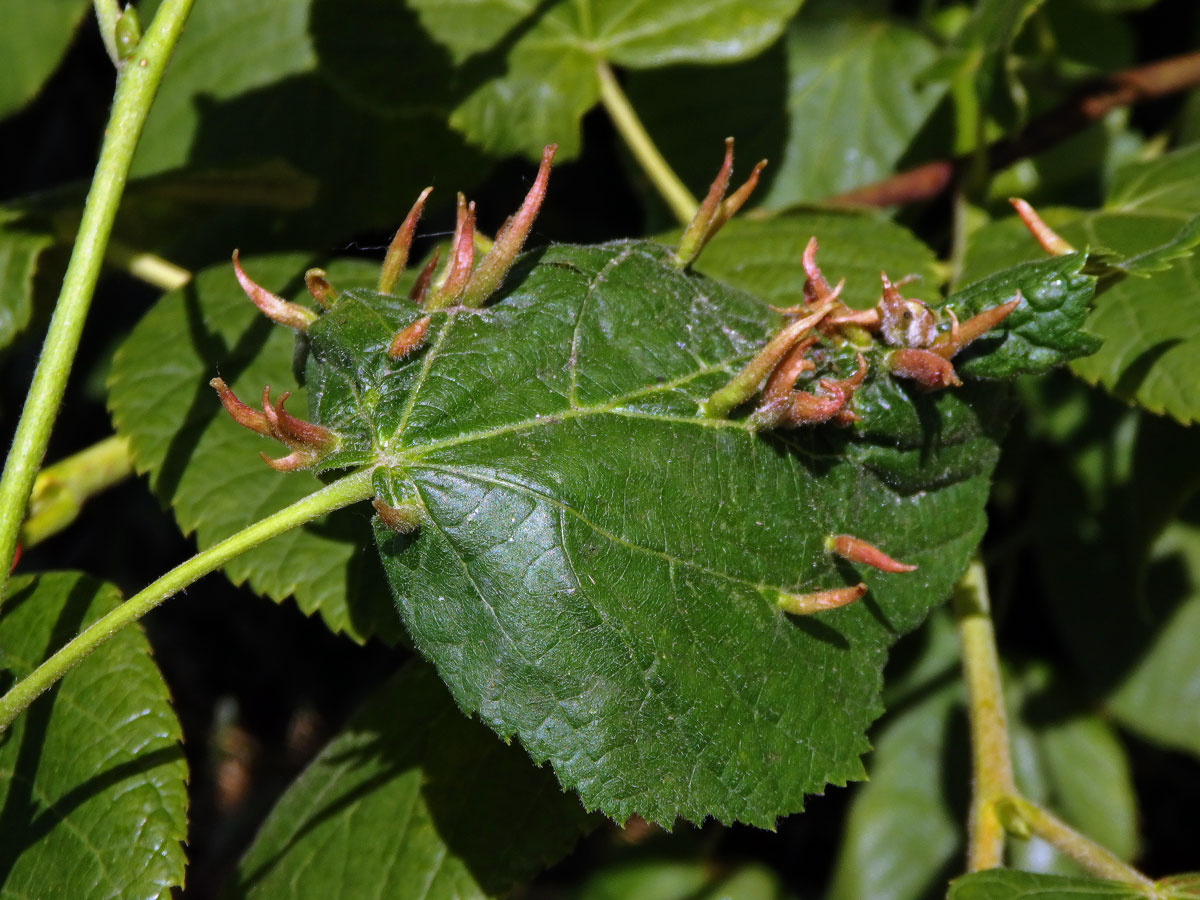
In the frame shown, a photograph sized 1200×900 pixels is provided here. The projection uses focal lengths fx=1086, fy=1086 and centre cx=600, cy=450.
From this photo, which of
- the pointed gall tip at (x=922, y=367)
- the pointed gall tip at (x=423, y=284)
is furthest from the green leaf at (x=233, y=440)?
the pointed gall tip at (x=922, y=367)

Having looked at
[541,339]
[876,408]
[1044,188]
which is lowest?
[1044,188]

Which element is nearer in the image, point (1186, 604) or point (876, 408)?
point (876, 408)

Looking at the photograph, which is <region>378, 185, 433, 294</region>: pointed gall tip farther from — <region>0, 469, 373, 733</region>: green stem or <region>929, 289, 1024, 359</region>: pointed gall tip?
<region>929, 289, 1024, 359</region>: pointed gall tip

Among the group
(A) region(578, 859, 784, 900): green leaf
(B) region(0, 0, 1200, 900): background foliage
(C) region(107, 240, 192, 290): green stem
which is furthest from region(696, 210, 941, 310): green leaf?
(A) region(578, 859, 784, 900): green leaf

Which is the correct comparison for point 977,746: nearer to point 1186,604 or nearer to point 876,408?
point 876,408

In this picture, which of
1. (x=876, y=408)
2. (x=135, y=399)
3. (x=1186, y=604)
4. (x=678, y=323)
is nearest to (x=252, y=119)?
(x=135, y=399)

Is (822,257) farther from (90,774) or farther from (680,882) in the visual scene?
(680,882)

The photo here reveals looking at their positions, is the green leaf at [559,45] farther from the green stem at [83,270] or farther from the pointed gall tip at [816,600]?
the pointed gall tip at [816,600]

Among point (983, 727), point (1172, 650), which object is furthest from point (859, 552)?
point (1172, 650)
